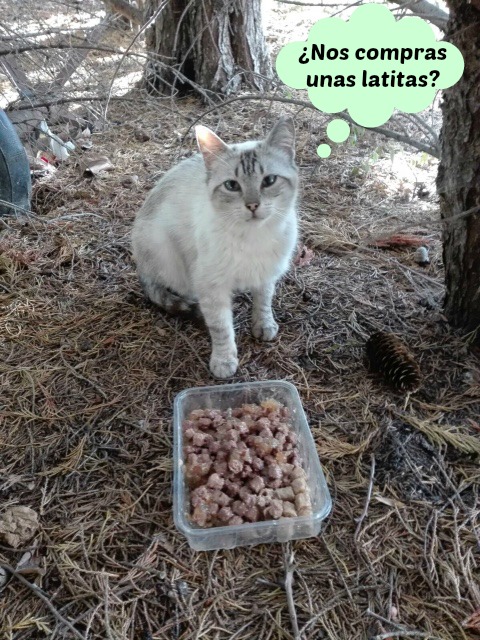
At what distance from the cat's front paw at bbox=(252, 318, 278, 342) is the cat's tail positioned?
1.01ft

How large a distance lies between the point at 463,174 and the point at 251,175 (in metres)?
0.86

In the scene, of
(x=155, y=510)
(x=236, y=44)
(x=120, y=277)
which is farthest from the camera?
(x=236, y=44)

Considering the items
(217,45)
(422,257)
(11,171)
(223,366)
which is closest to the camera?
(223,366)

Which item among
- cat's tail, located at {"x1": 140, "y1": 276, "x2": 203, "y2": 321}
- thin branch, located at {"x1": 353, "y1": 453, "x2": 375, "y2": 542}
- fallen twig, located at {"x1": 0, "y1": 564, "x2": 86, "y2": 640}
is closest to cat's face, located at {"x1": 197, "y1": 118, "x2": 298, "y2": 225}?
cat's tail, located at {"x1": 140, "y1": 276, "x2": 203, "y2": 321}

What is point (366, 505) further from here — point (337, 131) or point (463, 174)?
point (337, 131)

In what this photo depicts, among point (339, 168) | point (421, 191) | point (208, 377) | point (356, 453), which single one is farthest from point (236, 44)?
point (356, 453)

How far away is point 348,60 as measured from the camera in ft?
5.94

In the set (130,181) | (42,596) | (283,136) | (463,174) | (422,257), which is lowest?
(422,257)

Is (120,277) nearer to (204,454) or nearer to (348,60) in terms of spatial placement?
(204,454)

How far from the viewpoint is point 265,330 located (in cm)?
248

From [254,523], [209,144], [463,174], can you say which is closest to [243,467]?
[254,523]

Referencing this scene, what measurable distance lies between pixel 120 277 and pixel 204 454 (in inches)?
56.6

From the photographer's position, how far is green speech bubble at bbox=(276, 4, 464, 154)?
1719mm

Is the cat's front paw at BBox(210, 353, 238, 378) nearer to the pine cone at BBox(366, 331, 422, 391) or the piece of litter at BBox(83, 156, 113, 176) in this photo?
the pine cone at BBox(366, 331, 422, 391)
